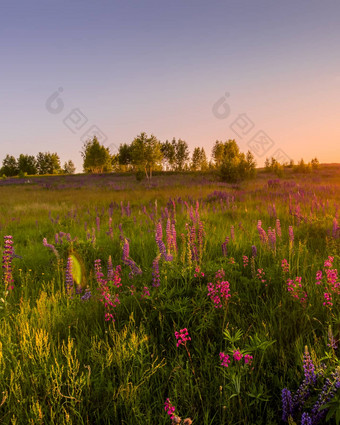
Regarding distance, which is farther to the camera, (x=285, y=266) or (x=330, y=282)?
(x=285, y=266)

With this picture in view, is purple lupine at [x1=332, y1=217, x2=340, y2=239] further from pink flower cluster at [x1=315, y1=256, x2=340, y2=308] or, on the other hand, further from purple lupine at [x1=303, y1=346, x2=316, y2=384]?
purple lupine at [x1=303, y1=346, x2=316, y2=384]

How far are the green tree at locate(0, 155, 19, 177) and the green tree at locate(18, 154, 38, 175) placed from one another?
3852mm

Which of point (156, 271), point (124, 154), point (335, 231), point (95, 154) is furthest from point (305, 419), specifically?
point (124, 154)

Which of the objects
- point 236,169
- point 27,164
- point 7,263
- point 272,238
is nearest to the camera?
point 7,263

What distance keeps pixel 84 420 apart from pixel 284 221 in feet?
18.3

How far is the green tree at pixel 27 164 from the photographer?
95500 millimetres

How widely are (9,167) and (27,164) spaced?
7564mm

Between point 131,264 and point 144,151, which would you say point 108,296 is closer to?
point 131,264

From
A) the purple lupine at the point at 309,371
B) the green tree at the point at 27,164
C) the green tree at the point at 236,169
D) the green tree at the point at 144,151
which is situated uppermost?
the green tree at the point at 27,164

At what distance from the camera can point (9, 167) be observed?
3819 inches

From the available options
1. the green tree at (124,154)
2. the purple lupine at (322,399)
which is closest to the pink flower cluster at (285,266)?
the purple lupine at (322,399)

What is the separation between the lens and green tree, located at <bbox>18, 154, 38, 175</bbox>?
95500 millimetres

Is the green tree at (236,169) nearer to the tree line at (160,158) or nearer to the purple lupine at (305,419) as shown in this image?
the tree line at (160,158)

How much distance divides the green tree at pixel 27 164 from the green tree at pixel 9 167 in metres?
3.85
